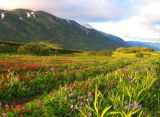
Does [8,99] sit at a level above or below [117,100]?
below

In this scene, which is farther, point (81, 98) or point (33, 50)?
point (33, 50)

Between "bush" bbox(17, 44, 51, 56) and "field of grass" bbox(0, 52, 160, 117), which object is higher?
"field of grass" bbox(0, 52, 160, 117)

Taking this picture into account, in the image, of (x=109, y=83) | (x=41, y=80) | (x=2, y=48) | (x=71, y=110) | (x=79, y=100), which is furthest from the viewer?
(x=2, y=48)

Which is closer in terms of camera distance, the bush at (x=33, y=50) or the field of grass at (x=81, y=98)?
the field of grass at (x=81, y=98)

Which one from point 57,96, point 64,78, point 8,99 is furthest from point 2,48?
point 57,96

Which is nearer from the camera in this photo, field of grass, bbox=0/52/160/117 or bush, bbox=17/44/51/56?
field of grass, bbox=0/52/160/117

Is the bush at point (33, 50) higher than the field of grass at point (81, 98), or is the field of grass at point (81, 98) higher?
the field of grass at point (81, 98)

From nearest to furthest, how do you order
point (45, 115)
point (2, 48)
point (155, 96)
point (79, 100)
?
point (45, 115) → point (79, 100) → point (155, 96) → point (2, 48)

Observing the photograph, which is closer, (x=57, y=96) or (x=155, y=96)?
(x=57, y=96)

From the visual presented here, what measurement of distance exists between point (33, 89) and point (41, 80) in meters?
2.23

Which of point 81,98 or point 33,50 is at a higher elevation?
point 81,98

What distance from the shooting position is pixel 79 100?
11.1m

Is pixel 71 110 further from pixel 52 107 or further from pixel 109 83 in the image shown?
pixel 109 83

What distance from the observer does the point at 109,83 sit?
15.3 meters
